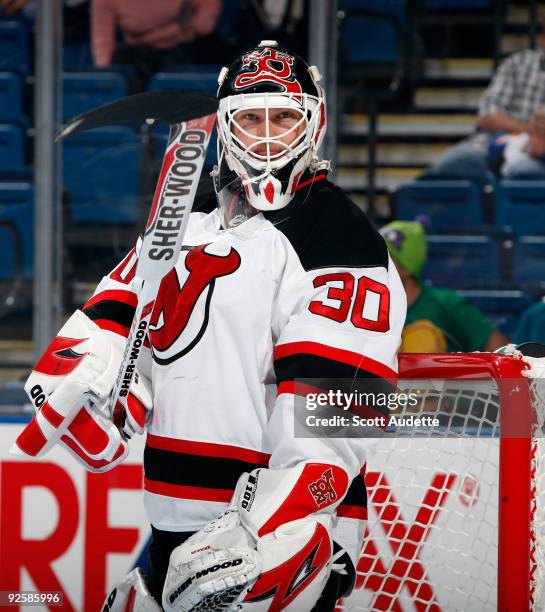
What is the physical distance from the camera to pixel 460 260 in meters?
4.18

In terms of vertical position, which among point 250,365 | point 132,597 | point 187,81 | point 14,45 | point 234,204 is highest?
point 14,45

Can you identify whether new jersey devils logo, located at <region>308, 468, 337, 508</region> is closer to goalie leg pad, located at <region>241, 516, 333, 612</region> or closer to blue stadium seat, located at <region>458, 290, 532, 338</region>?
goalie leg pad, located at <region>241, 516, 333, 612</region>

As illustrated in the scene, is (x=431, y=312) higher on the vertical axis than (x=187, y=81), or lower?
lower

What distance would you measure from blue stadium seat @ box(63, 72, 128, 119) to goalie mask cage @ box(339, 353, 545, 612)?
2.17 metres

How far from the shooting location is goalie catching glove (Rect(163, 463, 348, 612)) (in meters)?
1.60

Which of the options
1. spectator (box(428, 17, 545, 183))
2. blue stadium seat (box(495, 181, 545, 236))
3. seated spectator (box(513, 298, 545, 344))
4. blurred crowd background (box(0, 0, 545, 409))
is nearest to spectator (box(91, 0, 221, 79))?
blurred crowd background (box(0, 0, 545, 409))

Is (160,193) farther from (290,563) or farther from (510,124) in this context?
(510,124)

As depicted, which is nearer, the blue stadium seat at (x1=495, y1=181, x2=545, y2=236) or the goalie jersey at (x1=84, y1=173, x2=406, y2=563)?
the goalie jersey at (x1=84, y1=173, x2=406, y2=563)

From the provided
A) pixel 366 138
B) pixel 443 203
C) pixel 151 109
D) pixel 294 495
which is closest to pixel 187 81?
pixel 366 138

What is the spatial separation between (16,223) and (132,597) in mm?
2293

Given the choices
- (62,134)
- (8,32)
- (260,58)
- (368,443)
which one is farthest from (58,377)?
(8,32)

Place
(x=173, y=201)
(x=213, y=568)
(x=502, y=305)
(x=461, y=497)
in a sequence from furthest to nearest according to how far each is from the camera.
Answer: (x=502, y=305), (x=461, y=497), (x=173, y=201), (x=213, y=568)

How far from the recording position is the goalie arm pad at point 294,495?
162 cm

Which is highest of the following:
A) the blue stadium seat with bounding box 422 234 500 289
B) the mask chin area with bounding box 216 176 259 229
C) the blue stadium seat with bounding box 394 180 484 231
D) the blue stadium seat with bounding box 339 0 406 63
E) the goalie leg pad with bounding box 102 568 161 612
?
the blue stadium seat with bounding box 339 0 406 63
